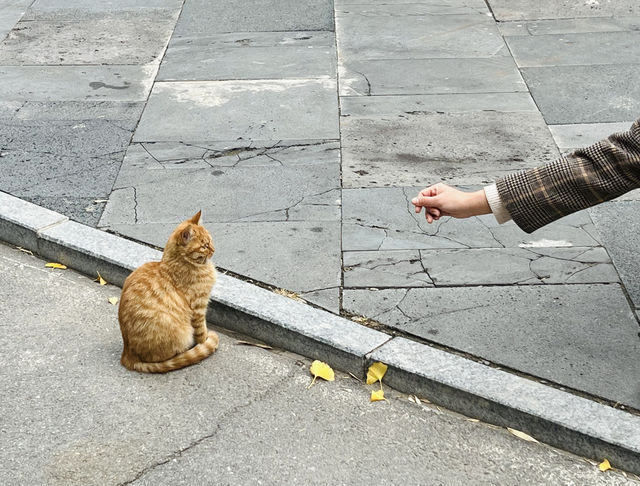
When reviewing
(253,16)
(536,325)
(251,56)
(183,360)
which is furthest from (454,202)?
(253,16)

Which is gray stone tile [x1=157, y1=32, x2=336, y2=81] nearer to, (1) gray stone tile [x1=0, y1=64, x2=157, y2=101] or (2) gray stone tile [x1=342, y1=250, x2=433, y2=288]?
(1) gray stone tile [x1=0, y1=64, x2=157, y2=101]

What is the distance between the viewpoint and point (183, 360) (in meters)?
4.43

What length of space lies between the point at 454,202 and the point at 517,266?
4.76 feet

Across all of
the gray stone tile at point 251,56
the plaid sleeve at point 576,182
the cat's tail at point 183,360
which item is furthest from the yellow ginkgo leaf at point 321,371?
the gray stone tile at point 251,56

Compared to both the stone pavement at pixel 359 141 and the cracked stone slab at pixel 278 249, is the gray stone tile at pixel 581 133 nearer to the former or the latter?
the stone pavement at pixel 359 141

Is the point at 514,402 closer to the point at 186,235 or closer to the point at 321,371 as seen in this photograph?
the point at 321,371

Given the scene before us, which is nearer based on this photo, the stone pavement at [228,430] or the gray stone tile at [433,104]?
the stone pavement at [228,430]

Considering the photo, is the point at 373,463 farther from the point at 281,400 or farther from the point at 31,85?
the point at 31,85

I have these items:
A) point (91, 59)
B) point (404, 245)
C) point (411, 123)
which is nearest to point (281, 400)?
point (404, 245)

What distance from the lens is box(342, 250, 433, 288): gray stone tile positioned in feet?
16.5

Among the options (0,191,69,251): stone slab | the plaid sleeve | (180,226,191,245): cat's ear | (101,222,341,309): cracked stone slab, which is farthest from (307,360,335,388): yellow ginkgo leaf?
(0,191,69,251): stone slab

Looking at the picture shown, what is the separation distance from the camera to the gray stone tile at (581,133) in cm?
677

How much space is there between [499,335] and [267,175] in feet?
8.48

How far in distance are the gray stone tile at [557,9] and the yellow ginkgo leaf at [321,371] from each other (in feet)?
22.2
